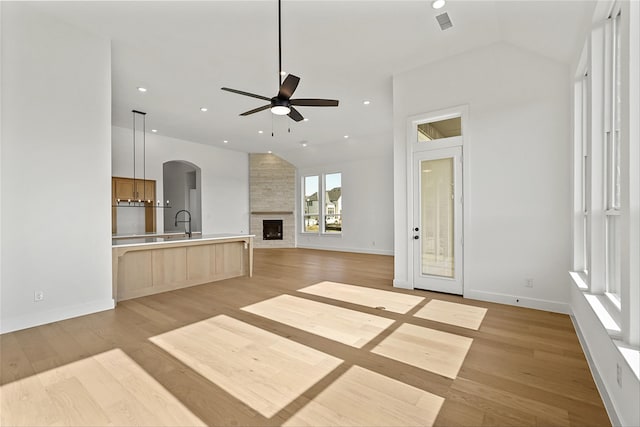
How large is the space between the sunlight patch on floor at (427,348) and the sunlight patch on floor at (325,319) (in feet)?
0.74

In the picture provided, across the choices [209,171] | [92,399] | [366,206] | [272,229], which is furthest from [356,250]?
[92,399]

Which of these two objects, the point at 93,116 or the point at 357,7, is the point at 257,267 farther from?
the point at 357,7

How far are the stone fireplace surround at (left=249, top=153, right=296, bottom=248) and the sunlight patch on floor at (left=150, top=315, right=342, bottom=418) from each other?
7933 mm

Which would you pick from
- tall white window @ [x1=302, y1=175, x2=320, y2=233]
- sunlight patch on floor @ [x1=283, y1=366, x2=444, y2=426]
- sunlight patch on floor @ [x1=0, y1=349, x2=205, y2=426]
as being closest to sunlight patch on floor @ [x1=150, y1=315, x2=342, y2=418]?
sunlight patch on floor @ [x1=283, y1=366, x2=444, y2=426]

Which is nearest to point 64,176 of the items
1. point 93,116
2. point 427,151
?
point 93,116

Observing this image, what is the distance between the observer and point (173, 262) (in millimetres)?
4922

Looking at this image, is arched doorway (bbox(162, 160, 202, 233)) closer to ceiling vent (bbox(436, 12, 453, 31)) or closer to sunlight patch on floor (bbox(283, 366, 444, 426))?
ceiling vent (bbox(436, 12, 453, 31))

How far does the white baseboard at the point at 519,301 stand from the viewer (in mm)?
3615

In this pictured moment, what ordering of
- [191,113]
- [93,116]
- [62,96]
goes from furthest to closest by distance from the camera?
[191,113]
[93,116]
[62,96]

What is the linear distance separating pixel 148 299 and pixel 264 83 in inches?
159

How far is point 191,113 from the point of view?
6871 millimetres

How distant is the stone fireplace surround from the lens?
1113 centimetres

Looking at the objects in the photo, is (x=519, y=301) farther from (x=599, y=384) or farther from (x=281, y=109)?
(x=281, y=109)

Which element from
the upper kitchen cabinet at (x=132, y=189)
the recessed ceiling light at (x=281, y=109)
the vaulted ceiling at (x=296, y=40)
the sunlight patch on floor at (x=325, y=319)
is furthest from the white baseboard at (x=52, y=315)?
the upper kitchen cabinet at (x=132, y=189)
